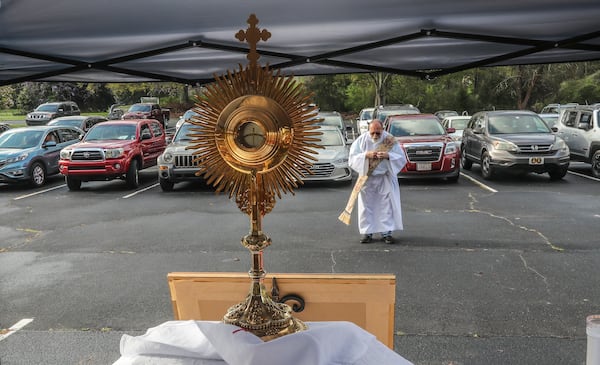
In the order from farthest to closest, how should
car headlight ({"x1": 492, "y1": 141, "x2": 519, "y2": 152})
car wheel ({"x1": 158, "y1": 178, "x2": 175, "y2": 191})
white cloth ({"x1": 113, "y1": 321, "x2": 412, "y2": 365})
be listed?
car headlight ({"x1": 492, "y1": 141, "x2": 519, "y2": 152}), car wheel ({"x1": 158, "y1": 178, "x2": 175, "y2": 191}), white cloth ({"x1": 113, "y1": 321, "x2": 412, "y2": 365})

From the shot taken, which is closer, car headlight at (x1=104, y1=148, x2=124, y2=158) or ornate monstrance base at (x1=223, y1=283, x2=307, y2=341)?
ornate monstrance base at (x1=223, y1=283, x2=307, y2=341)

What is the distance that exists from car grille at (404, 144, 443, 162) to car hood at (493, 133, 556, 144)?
75.9 inches

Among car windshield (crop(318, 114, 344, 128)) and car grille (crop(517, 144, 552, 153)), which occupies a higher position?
car windshield (crop(318, 114, 344, 128))

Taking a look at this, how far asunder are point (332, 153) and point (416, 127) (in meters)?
2.82

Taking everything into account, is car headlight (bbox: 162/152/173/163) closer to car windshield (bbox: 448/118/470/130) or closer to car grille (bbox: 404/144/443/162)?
car grille (bbox: 404/144/443/162)

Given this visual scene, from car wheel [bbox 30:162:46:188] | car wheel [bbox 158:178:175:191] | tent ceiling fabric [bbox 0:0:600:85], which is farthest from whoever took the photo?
car wheel [bbox 30:162:46:188]

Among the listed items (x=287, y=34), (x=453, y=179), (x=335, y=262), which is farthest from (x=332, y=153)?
(x=287, y=34)

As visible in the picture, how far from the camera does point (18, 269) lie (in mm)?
6996

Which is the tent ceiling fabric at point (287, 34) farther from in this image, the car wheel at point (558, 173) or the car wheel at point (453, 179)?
the car wheel at point (558, 173)

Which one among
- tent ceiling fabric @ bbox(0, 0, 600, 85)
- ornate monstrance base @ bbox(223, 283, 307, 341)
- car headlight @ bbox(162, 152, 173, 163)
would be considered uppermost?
tent ceiling fabric @ bbox(0, 0, 600, 85)

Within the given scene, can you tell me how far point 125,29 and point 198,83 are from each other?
158 cm

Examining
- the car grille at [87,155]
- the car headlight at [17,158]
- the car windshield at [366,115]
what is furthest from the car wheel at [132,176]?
the car windshield at [366,115]

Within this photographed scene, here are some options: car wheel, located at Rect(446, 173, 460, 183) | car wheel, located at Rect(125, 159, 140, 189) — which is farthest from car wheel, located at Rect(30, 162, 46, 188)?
car wheel, located at Rect(446, 173, 460, 183)

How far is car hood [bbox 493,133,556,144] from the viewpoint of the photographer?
43.7 feet
